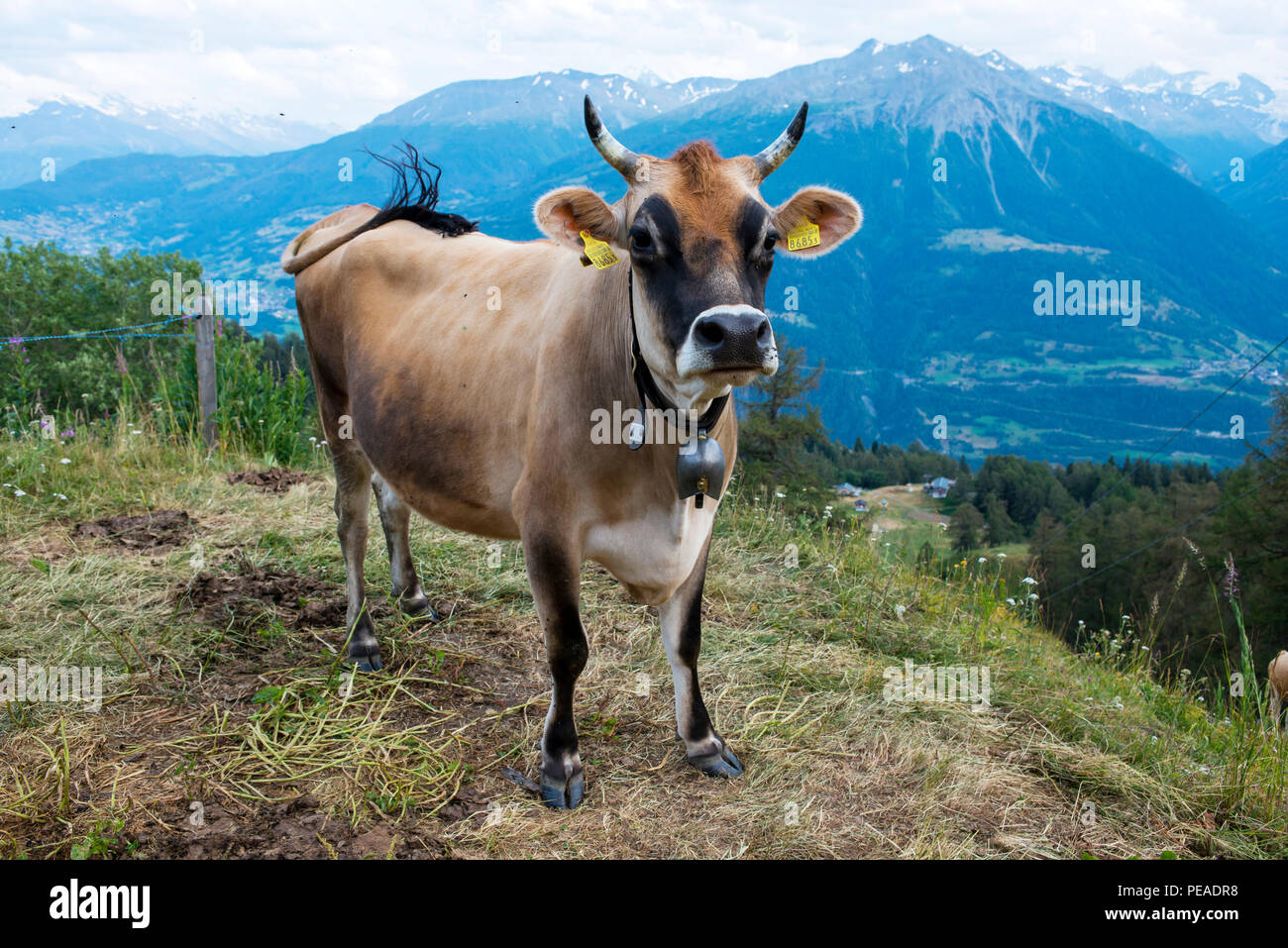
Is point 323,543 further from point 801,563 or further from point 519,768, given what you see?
point 801,563

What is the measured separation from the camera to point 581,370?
3.57 metres

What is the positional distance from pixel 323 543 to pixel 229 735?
8.88 ft

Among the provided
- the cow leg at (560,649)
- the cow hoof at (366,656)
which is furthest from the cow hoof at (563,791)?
the cow hoof at (366,656)

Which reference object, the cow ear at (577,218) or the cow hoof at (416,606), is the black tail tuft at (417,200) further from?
the cow hoof at (416,606)

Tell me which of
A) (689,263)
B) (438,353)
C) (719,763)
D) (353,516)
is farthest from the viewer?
(353,516)

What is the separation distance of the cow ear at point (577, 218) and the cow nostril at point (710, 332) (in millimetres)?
816

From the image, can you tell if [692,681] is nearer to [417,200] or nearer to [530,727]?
[530,727]

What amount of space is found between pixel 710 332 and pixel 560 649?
1640 mm

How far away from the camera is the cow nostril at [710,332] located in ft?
9.04

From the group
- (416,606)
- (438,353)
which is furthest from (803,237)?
(416,606)

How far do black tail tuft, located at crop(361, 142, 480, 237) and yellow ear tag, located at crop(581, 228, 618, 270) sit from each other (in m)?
2.14

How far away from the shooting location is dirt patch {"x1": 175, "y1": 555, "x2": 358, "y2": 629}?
525 centimetres

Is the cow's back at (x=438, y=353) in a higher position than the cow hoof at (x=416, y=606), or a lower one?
higher

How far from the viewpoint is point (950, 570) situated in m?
6.88
